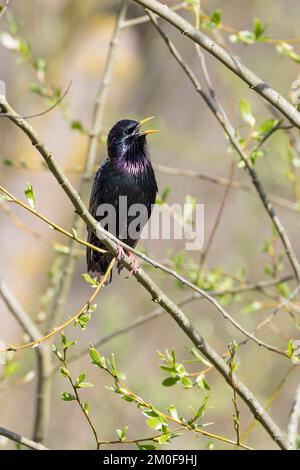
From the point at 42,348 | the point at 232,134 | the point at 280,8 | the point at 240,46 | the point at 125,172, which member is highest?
the point at 240,46

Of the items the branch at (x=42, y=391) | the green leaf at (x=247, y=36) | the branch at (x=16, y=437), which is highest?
the green leaf at (x=247, y=36)

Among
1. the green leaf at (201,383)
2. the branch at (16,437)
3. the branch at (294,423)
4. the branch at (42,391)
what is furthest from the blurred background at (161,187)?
the branch at (16,437)

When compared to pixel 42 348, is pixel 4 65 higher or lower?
higher

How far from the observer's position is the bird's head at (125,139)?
469 cm

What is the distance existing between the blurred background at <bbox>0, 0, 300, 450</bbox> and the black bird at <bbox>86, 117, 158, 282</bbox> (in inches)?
57.6

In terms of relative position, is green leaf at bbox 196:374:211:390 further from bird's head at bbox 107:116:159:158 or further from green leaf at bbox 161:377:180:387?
bird's head at bbox 107:116:159:158

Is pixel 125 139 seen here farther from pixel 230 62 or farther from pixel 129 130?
pixel 230 62

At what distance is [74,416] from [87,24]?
4.61 meters

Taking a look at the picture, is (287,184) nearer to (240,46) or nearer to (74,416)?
(240,46)

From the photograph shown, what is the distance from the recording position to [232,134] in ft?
11.7

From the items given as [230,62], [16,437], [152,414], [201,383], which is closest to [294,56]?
[230,62]

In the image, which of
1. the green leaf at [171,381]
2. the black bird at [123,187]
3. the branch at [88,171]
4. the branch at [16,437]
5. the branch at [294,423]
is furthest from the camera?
the branch at [88,171]

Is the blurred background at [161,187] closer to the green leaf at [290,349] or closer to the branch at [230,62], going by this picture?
the branch at [230,62]
